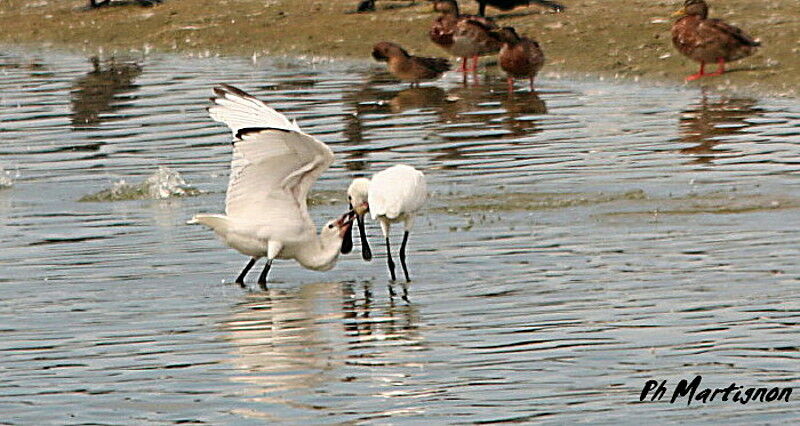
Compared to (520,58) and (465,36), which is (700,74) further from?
(465,36)

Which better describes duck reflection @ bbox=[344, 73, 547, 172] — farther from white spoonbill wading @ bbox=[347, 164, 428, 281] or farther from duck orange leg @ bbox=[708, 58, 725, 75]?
white spoonbill wading @ bbox=[347, 164, 428, 281]

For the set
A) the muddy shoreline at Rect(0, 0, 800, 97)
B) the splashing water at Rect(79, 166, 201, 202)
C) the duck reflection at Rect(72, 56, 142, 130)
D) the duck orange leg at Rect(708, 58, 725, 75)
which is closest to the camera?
the splashing water at Rect(79, 166, 201, 202)

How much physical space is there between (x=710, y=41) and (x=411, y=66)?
3.78 metres

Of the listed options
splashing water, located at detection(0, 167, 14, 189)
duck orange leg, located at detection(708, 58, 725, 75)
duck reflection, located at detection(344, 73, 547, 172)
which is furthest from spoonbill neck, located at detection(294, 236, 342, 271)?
duck orange leg, located at detection(708, 58, 725, 75)

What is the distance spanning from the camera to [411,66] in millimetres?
21828

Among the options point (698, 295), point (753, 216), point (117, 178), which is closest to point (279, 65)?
point (117, 178)

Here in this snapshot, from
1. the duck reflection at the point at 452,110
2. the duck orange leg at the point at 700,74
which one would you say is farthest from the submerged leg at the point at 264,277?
the duck orange leg at the point at 700,74

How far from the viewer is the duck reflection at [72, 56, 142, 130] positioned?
20.3 meters

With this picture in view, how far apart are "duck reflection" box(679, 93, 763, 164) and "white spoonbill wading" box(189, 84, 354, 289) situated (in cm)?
505

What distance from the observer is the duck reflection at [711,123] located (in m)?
→ 15.6

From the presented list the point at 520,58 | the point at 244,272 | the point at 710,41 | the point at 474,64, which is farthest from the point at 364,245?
the point at 474,64

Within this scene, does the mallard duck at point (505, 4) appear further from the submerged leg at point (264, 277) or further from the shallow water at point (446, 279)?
the submerged leg at point (264, 277)

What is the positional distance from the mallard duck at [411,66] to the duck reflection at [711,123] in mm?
3706

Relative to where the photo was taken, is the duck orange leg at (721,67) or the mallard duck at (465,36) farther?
the mallard duck at (465,36)
